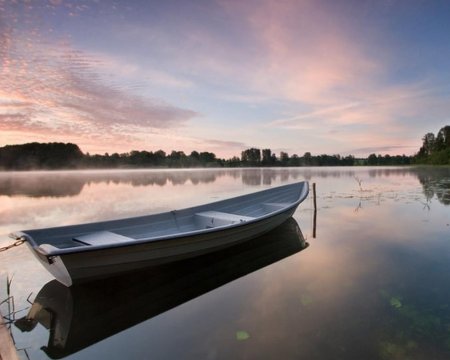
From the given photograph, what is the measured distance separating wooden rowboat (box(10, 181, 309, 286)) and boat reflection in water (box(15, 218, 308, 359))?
0.36 meters

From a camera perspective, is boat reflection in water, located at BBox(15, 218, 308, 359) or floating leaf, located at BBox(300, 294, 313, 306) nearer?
boat reflection in water, located at BBox(15, 218, 308, 359)

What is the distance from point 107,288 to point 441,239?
26.5ft

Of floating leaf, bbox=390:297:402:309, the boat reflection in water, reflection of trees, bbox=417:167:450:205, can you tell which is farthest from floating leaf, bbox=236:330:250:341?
reflection of trees, bbox=417:167:450:205

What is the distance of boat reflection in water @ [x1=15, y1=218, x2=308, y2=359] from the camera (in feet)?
12.3

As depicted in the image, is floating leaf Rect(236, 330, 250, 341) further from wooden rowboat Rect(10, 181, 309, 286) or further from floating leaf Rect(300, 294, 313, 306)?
wooden rowboat Rect(10, 181, 309, 286)

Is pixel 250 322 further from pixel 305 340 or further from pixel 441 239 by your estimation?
pixel 441 239

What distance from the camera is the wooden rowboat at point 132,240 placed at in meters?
4.16

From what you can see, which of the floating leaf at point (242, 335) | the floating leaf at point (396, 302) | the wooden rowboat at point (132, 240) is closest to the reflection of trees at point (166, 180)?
the floating leaf at point (396, 302)

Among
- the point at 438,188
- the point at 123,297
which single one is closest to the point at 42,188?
the point at 123,297

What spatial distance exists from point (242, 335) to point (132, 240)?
218 cm

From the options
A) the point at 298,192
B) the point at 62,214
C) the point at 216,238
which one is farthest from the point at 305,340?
the point at 62,214

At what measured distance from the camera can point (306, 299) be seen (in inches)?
172

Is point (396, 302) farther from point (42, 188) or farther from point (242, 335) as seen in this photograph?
point (42, 188)

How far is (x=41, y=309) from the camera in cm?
425
